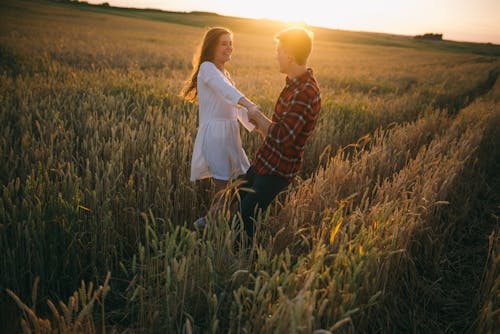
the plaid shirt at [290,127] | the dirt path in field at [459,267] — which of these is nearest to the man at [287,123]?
the plaid shirt at [290,127]

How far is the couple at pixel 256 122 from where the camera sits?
5.98 feet

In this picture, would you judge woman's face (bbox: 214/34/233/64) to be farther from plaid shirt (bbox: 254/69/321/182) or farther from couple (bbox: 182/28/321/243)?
plaid shirt (bbox: 254/69/321/182)

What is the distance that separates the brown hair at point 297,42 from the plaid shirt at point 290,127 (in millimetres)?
113

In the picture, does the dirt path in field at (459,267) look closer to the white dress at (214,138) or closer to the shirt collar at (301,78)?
the shirt collar at (301,78)

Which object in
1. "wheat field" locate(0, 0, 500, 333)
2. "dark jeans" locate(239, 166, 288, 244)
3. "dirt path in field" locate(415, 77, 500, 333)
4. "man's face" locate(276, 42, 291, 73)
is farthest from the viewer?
"dark jeans" locate(239, 166, 288, 244)

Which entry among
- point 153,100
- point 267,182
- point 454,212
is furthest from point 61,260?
point 153,100

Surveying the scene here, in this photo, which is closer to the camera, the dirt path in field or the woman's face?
the dirt path in field

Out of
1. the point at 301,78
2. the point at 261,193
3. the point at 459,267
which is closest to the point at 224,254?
the point at 261,193

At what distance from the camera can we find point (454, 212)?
9.67 feet

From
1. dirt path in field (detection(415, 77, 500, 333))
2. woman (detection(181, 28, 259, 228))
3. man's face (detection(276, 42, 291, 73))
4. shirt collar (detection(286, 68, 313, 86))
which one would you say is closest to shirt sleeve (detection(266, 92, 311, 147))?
shirt collar (detection(286, 68, 313, 86))

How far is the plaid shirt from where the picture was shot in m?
1.81

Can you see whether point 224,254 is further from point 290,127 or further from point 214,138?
point 214,138

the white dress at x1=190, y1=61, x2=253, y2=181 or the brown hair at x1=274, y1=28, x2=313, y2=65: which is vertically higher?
the brown hair at x1=274, y1=28, x2=313, y2=65

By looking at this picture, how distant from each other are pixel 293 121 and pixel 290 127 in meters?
0.04
